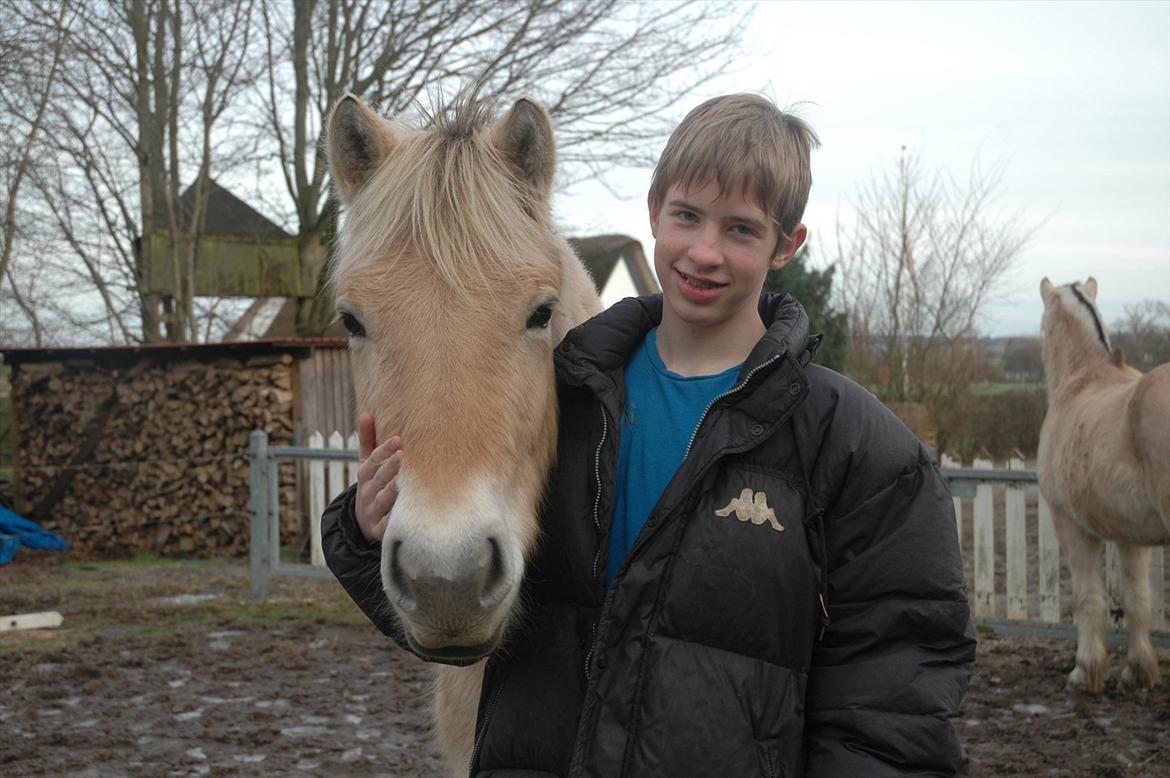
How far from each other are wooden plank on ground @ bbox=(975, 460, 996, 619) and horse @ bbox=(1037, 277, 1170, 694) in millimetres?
769

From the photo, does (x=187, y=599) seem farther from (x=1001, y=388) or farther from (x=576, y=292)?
(x=1001, y=388)

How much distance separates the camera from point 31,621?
25.9 ft

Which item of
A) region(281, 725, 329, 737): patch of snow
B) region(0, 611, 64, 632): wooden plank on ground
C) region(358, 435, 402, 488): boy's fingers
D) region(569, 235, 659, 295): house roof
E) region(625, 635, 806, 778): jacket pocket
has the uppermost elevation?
region(569, 235, 659, 295): house roof

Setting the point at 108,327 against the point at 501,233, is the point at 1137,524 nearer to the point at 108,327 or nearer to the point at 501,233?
the point at 501,233

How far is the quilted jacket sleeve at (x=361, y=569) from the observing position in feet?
6.74

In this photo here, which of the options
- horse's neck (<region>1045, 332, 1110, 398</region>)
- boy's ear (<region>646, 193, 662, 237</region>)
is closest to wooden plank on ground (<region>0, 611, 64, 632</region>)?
boy's ear (<region>646, 193, 662, 237</region>)

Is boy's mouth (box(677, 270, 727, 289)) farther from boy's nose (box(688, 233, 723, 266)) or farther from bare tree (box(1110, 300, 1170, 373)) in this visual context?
bare tree (box(1110, 300, 1170, 373))

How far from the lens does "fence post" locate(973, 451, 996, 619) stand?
24.4 feet

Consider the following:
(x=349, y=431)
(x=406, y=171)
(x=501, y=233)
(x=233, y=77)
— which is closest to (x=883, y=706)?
(x=501, y=233)

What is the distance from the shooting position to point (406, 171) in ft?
7.34

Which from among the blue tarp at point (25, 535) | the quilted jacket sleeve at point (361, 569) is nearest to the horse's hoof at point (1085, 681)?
the quilted jacket sleeve at point (361, 569)

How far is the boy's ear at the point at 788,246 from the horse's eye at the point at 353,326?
897 mm

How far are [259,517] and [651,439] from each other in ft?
25.5

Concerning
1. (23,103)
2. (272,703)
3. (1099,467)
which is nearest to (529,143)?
(272,703)
